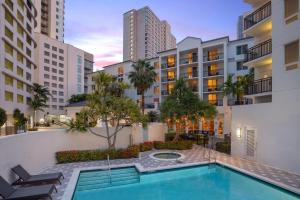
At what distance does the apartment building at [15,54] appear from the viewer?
32.0m

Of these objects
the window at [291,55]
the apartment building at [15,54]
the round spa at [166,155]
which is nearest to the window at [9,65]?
the apartment building at [15,54]

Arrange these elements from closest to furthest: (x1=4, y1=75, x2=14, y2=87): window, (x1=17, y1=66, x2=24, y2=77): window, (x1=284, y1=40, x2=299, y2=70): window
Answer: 1. (x1=284, y1=40, x2=299, y2=70): window
2. (x1=4, y1=75, x2=14, y2=87): window
3. (x1=17, y1=66, x2=24, y2=77): window

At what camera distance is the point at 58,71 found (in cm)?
7212

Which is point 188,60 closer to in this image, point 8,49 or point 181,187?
point 8,49

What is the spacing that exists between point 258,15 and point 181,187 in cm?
1637

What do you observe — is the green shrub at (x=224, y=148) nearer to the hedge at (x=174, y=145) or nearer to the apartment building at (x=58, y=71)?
the hedge at (x=174, y=145)

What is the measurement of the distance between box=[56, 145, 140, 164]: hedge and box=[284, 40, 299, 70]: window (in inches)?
516

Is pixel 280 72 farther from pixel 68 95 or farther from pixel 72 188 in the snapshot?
pixel 68 95

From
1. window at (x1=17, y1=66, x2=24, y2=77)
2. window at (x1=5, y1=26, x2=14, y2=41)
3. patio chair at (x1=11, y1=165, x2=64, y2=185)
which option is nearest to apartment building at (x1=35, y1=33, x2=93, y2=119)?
window at (x1=17, y1=66, x2=24, y2=77)

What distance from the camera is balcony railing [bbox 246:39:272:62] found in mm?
18081

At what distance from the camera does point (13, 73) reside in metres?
35.4

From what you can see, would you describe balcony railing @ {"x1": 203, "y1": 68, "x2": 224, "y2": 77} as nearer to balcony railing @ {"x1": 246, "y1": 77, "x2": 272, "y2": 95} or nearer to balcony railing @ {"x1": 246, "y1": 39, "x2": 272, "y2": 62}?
balcony railing @ {"x1": 246, "y1": 39, "x2": 272, "y2": 62}

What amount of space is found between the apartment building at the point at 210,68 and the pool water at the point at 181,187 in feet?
63.0

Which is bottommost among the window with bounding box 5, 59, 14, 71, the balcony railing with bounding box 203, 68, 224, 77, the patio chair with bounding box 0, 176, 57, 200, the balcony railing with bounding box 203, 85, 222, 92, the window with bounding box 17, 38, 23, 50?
the patio chair with bounding box 0, 176, 57, 200
